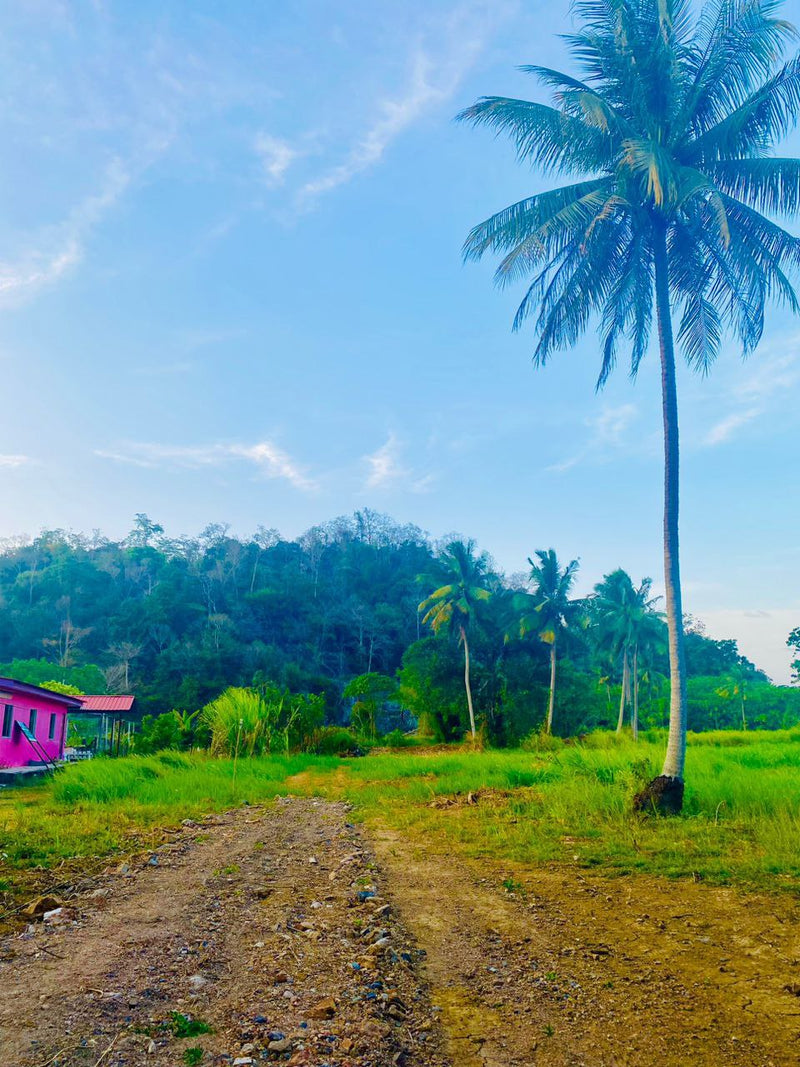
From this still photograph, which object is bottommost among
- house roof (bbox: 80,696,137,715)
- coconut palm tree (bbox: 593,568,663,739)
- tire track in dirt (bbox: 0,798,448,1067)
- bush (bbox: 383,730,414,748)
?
bush (bbox: 383,730,414,748)

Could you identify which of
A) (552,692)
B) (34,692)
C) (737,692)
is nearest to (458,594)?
(552,692)

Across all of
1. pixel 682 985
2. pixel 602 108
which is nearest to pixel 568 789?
pixel 682 985

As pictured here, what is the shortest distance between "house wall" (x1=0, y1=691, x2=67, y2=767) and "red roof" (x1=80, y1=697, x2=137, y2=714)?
6.14ft

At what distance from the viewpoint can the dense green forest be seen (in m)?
38.3

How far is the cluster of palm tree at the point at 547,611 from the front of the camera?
3691 centimetres

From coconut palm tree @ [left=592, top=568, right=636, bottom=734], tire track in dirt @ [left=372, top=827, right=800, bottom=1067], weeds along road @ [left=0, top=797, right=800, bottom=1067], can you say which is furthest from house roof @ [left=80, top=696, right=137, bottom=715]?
coconut palm tree @ [left=592, top=568, right=636, bottom=734]

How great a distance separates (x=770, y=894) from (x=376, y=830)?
510cm

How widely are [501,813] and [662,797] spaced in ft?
7.56

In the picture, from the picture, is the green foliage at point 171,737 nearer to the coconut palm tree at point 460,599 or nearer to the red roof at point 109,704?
the red roof at point 109,704

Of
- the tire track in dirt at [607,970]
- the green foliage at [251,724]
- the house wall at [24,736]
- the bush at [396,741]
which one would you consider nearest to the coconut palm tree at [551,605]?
the bush at [396,741]

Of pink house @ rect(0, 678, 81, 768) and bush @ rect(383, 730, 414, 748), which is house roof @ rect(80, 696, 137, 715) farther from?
bush @ rect(383, 730, 414, 748)

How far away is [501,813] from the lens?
10078 millimetres

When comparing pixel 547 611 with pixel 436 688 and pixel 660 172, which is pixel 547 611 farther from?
pixel 660 172

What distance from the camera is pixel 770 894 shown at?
5.69 metres
